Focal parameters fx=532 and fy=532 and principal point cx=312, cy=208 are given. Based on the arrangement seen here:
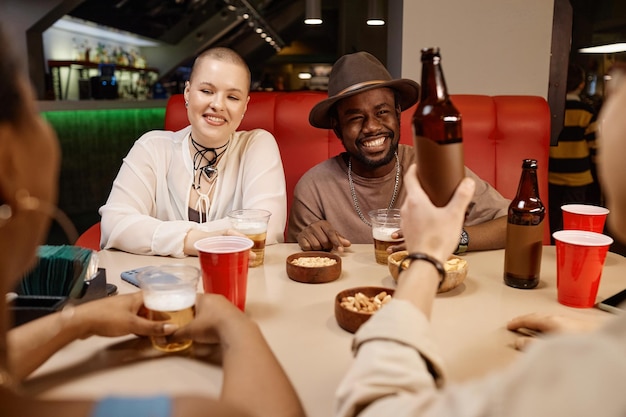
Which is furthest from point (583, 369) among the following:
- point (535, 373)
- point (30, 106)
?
point (30, 106)

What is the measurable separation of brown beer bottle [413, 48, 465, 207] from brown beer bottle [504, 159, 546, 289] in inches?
21.4

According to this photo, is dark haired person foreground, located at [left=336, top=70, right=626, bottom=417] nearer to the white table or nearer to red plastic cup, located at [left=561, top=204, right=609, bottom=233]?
the white table

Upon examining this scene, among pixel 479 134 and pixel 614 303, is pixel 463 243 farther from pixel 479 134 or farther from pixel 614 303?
pixel 479 134

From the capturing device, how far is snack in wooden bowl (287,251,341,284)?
1.55 metres

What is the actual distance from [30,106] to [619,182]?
65cm

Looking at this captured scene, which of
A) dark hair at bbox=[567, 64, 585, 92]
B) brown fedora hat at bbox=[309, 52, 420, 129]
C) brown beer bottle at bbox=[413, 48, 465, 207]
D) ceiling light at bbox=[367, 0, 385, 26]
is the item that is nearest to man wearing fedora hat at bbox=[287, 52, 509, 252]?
brown fedora hat at bbox=[309, 52, 420, 129]

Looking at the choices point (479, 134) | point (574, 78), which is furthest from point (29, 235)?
point (574, 78)

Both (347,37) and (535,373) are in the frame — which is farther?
(347,37)

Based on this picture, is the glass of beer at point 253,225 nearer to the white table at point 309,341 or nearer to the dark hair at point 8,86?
the white table at point 309,341

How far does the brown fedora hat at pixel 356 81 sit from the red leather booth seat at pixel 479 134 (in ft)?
1.44

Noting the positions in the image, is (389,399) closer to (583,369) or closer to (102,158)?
(583,369)

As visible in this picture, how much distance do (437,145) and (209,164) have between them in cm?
160

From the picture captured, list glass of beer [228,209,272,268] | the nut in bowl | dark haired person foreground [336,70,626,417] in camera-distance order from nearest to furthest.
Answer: dark haired person foreground [336,70,626,417], the nut in bowl, glass of beer [228,209,272,268]

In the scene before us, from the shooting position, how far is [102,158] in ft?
20.2
